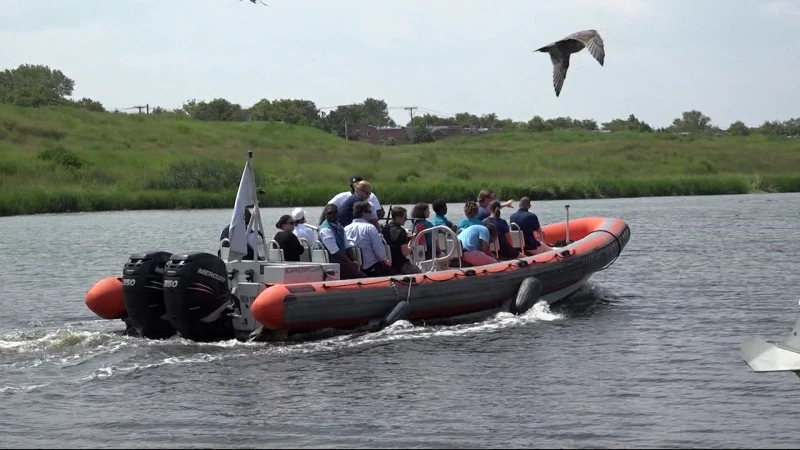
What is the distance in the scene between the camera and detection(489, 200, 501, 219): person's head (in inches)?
612

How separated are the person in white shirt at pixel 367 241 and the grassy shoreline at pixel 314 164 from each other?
26.4m

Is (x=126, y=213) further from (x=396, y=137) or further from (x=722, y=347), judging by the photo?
(x=396, y=137)

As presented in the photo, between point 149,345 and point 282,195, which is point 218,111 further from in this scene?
point 149,345

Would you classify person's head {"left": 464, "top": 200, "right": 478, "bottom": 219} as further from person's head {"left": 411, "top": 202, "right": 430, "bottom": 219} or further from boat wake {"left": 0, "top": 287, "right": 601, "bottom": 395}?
boat wake {"left": 0, "top": 287, "right": 601, "bottom": 395}

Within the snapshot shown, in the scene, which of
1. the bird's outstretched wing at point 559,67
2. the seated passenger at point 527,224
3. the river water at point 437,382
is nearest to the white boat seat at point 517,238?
the seated passenger at point 527,224

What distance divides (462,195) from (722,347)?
31.0 metres

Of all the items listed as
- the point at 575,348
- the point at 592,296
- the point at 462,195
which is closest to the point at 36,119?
the point at 462,195

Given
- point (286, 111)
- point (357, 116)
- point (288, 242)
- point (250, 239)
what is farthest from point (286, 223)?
point (357, 116)

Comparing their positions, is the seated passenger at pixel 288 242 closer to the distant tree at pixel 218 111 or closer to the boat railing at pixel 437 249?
the boat railing at pixel 437 249

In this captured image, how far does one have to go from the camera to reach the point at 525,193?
1790 inches

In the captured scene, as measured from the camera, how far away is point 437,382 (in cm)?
1134

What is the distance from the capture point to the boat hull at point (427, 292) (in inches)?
491

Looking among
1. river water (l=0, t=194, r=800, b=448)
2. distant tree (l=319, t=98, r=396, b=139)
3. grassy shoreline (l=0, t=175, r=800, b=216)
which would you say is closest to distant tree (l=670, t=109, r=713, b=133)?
distant tree (l=319, t=98, r=396, b=139)

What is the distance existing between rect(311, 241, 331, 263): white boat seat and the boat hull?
1.60 feet
